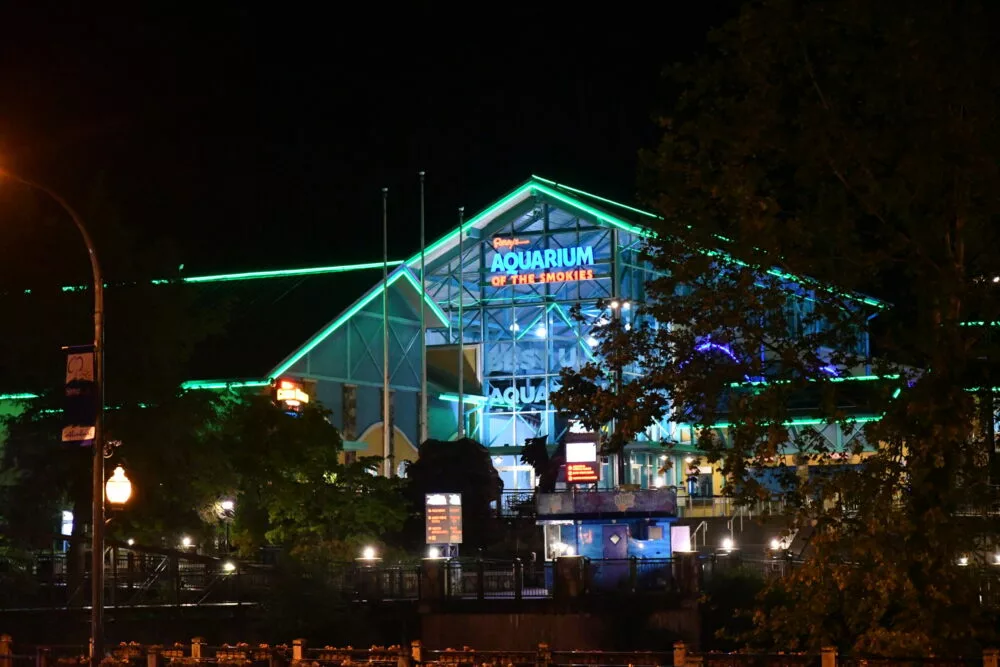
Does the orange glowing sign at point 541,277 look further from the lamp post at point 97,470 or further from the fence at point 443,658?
the fence at point 443,658

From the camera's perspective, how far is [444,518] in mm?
41000

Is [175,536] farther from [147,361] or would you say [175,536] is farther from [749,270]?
[749,270]

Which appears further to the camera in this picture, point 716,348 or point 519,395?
point 519,395

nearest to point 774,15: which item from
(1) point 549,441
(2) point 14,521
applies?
(2) point 14,521

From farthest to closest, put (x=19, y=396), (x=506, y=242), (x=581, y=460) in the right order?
(x=506, y=242), (x=581, y=460), (x=19, y=396)

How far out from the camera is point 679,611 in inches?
1436

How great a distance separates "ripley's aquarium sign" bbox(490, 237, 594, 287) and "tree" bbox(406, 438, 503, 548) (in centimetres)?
2135

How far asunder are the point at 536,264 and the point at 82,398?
162 ft

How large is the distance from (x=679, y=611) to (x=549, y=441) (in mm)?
38362

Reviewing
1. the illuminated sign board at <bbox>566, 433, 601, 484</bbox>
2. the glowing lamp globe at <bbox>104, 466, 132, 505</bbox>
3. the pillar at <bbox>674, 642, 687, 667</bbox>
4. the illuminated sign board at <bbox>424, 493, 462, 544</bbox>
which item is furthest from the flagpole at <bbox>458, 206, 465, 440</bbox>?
the pillar at <bbox>674, 642, 687, 667</bbox>

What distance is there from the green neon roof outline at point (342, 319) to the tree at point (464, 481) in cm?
630

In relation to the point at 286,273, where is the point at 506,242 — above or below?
above

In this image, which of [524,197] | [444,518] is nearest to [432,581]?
[444,518]

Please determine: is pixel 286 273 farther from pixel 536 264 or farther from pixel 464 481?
pixel 464 481
